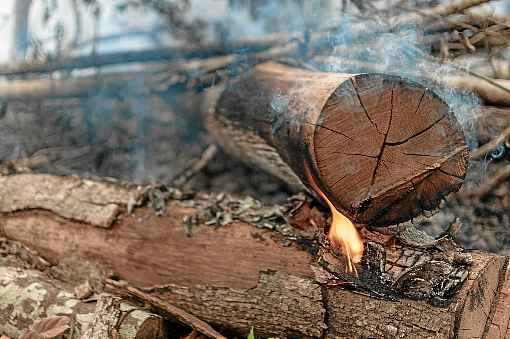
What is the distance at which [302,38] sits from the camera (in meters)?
4.02

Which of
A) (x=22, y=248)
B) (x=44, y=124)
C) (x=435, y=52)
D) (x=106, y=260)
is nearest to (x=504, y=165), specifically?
(x=435, y=52)

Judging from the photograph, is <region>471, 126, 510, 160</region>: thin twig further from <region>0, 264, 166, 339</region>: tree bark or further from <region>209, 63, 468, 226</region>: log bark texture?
<region>0, 264, 166, 339</region>: tree bark

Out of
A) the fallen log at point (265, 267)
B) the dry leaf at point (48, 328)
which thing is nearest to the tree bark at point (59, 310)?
the dry leaf at point (48, 328)

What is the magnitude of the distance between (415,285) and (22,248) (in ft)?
7.06

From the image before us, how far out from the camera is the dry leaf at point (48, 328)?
2.17 metres

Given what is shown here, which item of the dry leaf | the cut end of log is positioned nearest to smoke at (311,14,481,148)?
the cut end of log

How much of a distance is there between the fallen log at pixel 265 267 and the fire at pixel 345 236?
38 millimetres

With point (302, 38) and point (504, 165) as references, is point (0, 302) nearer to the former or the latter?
point (302, 38)

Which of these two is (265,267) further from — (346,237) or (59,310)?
(59,310)

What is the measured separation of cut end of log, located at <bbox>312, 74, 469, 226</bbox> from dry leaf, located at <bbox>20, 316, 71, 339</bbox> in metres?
1.24

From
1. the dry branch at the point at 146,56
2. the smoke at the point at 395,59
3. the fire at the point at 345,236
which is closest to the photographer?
the fire at the point at 345,236

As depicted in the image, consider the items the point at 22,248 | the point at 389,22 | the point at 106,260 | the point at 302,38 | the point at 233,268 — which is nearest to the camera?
the point at 233,268

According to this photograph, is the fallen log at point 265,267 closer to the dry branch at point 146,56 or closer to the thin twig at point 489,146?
the thin twig at point 489,146

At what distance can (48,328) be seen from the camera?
2205 mm
